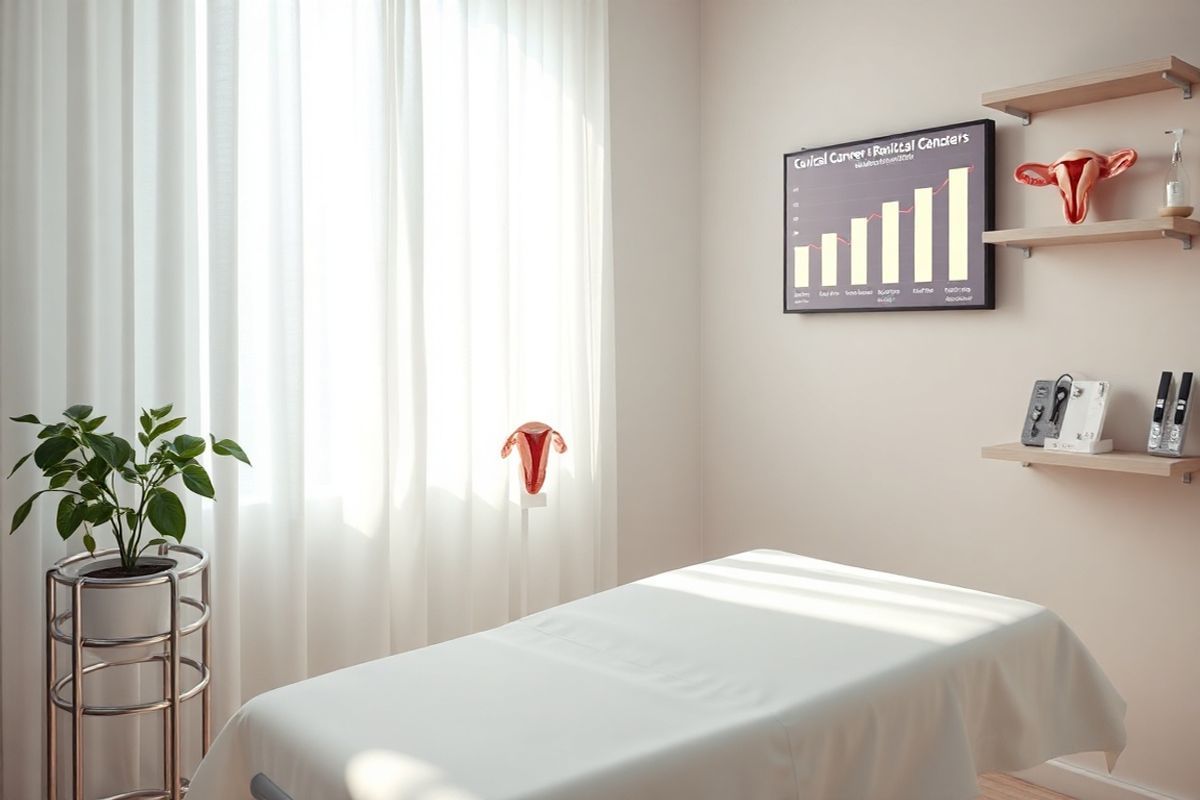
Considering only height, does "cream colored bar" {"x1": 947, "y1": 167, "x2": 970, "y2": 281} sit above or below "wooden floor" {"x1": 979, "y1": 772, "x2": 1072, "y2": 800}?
above

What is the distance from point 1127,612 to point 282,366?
2382mm

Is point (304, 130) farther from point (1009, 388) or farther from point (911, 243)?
point (1009, 388)

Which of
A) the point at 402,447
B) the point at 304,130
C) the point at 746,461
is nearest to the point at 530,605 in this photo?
the point at 402,447

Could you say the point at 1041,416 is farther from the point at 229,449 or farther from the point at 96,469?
the point at 96,469

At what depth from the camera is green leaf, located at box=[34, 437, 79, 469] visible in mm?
1884

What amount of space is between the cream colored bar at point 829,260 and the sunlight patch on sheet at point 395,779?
2315 millimetres

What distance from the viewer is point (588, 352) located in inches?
130

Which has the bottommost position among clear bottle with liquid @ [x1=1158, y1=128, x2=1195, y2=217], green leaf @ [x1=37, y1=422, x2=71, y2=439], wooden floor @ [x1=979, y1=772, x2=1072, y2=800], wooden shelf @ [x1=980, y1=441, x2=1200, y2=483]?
wooden floor @ [x1=979, y1=772, x2=1072, y2=800]

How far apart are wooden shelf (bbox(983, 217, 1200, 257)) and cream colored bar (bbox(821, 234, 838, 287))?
570 millimetres

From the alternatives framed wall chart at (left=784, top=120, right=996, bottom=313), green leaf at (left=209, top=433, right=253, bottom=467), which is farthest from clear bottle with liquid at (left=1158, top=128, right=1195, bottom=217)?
green leaf at (left=209, top=433, right=253, bottom=467)

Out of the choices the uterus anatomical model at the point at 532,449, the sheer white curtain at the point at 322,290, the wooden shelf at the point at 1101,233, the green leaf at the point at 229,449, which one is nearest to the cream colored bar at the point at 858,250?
the wooden shelf at the point at 1101,233

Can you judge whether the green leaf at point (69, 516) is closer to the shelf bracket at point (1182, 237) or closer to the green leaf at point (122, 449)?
the green leaf at point (122, 449)

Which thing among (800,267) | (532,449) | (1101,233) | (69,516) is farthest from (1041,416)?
(69,516)

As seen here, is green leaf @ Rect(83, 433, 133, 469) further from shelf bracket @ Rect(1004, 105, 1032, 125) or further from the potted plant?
shelf bracket @ Rect(1004, 105, 1032, 125)
